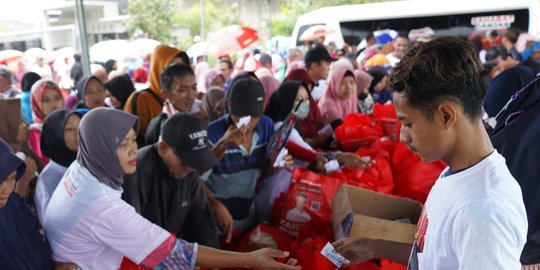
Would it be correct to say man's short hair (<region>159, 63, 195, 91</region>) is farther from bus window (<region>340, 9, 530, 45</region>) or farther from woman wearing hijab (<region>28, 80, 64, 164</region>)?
bus window (<region>340, 9, 530, 45</region>)

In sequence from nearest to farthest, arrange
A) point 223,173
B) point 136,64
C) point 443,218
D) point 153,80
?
point 443,218
point 223,173
point 153,80
point 136,64

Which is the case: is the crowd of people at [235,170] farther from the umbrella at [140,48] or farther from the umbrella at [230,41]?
the umbrella at [140,48]

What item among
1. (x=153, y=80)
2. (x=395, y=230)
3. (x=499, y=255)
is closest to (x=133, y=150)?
(x=395, y=230)

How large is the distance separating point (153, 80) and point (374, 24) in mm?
9108

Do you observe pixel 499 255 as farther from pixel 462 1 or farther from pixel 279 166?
pixel 462 1

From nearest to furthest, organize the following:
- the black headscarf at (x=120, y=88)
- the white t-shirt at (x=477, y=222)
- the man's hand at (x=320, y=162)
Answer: the white t-shirt at (x=477, y=222) → the man's hand at (x=320, y=162) → the black headscarf at (x=120, y=88)

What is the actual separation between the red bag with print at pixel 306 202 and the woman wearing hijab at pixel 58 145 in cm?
110

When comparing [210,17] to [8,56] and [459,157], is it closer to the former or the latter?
[8,56]

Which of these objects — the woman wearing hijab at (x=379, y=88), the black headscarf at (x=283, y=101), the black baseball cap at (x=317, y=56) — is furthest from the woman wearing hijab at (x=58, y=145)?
the woman wearing hijab at (x=379, y=88)

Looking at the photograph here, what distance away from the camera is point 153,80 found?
330cm

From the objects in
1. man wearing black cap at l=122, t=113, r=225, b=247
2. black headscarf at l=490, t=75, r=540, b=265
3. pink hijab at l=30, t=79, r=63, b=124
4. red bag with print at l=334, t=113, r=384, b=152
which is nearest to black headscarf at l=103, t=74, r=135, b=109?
pink hijab at l=30, t=79, r=63, b=124

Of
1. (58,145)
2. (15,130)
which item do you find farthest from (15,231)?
(15,130)

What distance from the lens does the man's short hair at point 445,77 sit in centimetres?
85

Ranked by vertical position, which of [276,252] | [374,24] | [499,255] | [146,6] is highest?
[146,6]
